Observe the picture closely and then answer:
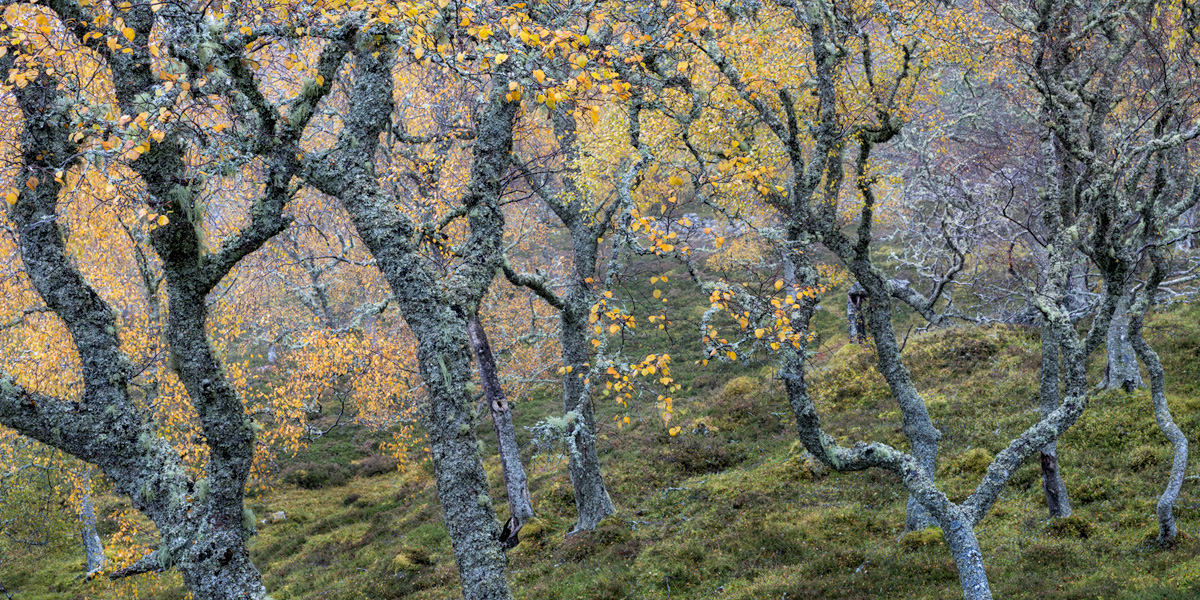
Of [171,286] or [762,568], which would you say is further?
[762,568]

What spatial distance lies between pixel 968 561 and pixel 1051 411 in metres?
7.54

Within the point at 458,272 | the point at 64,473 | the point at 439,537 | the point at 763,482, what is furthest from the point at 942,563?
the point at 64,473

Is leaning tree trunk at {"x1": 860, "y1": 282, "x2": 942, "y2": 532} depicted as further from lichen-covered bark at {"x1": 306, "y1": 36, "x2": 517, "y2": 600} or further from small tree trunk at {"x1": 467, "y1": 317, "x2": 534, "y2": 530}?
small tree trunk at {"x1": 467, "y1": 317, "x2": 534, "y2": 530}

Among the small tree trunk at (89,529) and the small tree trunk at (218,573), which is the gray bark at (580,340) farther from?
the small tree trunk at (89,529)

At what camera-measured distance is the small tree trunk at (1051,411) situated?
45.9 feet

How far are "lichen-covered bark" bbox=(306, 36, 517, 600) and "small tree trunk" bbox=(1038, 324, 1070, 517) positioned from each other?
38.3 feet

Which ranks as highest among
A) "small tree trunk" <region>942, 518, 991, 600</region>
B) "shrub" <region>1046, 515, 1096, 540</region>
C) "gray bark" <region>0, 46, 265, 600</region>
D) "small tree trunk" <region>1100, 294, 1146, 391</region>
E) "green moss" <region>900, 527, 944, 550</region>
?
"gray bark" <region>0, 46, 265, 600</region>

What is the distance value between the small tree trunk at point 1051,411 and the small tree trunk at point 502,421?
11.5 meters

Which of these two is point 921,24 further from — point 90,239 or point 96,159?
point 90,239

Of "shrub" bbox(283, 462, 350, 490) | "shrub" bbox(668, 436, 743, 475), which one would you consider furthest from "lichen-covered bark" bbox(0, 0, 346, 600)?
"shrub" bbox(283, 462, 350, 490)

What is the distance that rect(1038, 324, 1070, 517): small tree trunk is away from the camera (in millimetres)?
13992

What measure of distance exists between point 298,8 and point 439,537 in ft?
57.7

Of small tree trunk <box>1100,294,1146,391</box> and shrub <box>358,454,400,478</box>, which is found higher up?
shrub <box>358,454,400,478</box>

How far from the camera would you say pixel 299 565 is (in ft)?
71.8
